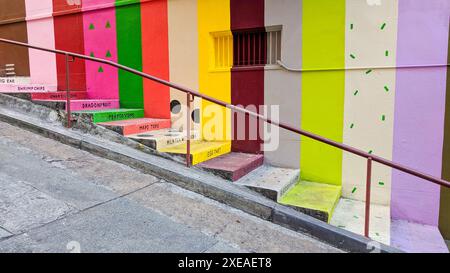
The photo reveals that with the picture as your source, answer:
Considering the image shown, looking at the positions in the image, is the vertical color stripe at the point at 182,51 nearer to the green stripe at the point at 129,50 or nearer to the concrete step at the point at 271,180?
the green stripe at the point at 129,50

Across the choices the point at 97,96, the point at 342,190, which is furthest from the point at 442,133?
the point at 97,96

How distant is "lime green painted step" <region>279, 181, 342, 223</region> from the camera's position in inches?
143

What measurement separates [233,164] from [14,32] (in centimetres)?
592

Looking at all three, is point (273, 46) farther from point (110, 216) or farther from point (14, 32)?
point (14, 32)

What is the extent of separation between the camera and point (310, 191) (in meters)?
4.38

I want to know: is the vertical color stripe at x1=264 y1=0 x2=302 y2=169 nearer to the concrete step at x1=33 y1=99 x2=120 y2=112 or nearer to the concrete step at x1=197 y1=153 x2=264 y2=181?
the concrete step at x1=197 y1=153 x2=264 y2=181

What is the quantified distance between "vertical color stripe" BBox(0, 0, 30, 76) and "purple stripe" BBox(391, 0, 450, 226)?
→ 6.94 metres

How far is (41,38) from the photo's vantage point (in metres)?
6.98

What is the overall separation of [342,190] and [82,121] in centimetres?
376

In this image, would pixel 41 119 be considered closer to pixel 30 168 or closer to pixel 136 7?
pixel 30 168

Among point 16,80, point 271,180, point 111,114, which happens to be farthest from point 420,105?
point 16,80

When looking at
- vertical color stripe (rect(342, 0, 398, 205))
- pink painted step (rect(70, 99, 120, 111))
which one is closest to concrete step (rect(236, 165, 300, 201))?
vertical color stripe (rect(342, 0, 398, 205))

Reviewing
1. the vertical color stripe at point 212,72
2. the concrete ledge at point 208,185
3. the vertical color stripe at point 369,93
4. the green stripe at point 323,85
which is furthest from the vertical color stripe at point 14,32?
the vertical color stripe at point 369,93
